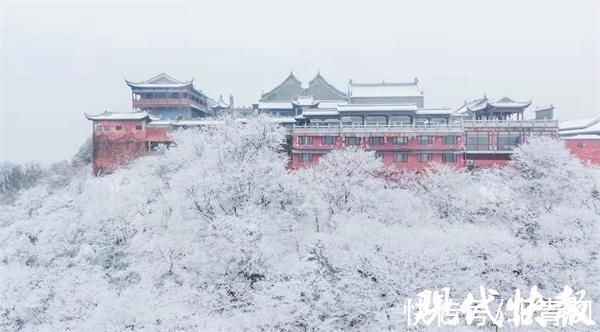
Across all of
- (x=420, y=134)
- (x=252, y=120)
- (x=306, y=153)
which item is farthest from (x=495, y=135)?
(x=252, y=120)

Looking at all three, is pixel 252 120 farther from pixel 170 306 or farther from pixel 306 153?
pixel 306 153

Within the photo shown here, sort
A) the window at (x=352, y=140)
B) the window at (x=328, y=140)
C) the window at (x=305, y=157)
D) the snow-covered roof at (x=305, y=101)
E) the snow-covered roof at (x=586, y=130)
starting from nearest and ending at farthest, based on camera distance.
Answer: the window at (x=352, y=140) → the window at (x=328, y=140) → the window at (x=305, y=157) → the snow-covered roof at (x=586, y=130) → the snow-covered roof at (x=305, y=101)

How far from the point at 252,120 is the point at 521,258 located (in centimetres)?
1335

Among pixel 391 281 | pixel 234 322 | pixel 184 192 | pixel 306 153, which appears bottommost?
pixel 234 322

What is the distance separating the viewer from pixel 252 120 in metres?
22.4

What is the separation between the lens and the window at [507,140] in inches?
1314

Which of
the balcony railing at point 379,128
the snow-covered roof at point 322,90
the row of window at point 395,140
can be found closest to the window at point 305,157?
the row of window at point 395,140

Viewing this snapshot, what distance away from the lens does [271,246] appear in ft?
63.4

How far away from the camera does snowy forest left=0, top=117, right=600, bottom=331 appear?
685 inches

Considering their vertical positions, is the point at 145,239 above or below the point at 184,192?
below

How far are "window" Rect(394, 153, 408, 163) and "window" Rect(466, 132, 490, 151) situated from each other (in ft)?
16.0

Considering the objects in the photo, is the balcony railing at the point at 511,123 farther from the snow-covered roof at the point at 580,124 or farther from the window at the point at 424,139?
the snow-covered roof at the point at 580,124
